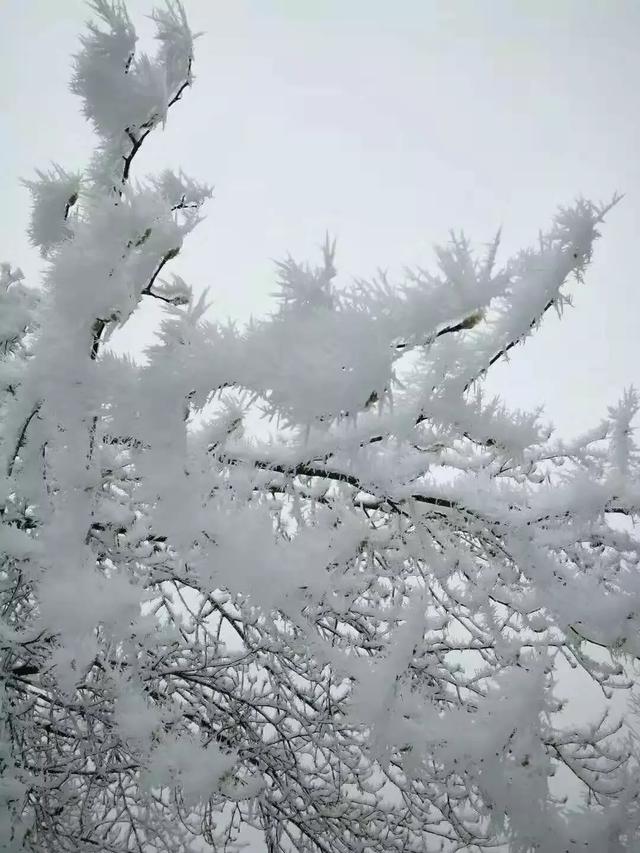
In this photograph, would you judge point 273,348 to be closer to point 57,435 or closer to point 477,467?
point 57,435

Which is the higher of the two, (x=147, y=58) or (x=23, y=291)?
(x=23, y=291)

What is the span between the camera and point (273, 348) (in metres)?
1.13

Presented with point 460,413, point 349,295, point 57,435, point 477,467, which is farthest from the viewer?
point 477,467

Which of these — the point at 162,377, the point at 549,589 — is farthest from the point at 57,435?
the point at 549,589

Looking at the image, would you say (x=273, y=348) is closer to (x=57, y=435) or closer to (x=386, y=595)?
(x=57, y=435)

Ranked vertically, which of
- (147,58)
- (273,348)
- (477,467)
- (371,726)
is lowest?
(371,726)

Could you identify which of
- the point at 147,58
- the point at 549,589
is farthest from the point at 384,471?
the point at 147,58

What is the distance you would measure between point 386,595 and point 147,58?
7.25 ft

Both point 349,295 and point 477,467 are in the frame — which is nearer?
point 349,295

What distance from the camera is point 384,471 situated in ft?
5.52

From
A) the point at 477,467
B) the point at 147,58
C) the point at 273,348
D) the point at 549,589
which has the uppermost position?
the point at 147,58

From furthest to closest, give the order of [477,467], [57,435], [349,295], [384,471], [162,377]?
[477,467]
[384,471]
[57,435]
[162,377]
[349,295]

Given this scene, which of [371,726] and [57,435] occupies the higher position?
[57,435]

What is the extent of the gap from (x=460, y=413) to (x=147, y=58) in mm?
1082
